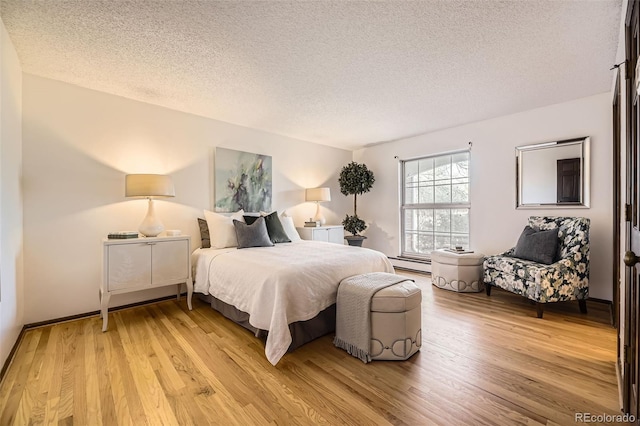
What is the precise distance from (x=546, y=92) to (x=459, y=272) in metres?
2.32

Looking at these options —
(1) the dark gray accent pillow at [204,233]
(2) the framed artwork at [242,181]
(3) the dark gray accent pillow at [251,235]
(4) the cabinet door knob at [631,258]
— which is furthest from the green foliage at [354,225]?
(4) the cabinet door knob at [631,258]

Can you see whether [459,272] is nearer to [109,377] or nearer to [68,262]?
[109,377]

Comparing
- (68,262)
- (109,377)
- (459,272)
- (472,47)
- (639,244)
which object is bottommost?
(109,377)

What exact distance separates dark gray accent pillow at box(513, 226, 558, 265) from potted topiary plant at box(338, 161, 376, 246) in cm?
259

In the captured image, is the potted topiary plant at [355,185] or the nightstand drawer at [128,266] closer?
the nightstand drawer at [128,266]

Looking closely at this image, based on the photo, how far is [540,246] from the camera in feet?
10.3

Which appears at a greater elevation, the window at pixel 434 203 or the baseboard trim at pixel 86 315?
the window at pixel 434 203

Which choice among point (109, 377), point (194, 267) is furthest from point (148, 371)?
point (194, 267)

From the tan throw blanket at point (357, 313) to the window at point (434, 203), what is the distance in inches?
107

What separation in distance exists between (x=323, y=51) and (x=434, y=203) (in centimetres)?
343

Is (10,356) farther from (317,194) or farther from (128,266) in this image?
(317,194)

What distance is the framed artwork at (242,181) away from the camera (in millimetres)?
3914

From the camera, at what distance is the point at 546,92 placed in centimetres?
313

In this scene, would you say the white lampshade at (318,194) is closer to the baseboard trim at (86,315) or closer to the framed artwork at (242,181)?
the framed artwork at (242,181)
